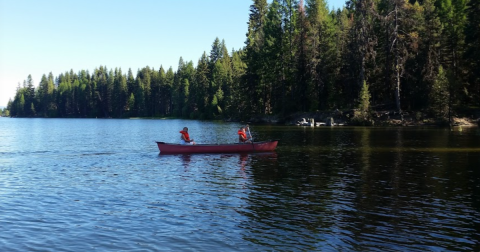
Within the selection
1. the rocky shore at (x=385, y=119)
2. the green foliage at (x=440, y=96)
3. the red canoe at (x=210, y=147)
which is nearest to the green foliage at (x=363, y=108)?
the rocky shore at (x=385, y=119)

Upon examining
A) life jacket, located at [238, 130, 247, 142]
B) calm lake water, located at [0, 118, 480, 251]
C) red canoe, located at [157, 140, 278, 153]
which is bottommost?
calm lake water, located at [0, 118, 480, 251]

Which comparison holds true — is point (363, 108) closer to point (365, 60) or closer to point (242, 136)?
point (365, 60)

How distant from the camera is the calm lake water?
1167 cm

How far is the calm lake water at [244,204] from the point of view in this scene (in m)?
11.7

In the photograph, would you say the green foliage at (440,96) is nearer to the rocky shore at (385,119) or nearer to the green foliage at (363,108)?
the rocky shore at (385,119)

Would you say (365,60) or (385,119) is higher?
(365,60)

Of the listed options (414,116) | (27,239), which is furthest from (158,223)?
(414,116)

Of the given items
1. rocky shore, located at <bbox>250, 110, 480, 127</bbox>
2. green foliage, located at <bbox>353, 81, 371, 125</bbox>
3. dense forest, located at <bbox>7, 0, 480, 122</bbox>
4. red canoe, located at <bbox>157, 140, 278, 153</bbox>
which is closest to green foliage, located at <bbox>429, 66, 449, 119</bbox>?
dense forest, located at <bbox>7, 0, 480, 122</bbox>

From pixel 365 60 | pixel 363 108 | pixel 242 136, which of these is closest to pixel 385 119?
pixel 363 108

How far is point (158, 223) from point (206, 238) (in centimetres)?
232

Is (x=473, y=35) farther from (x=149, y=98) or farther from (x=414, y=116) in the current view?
(x=149, y=98)

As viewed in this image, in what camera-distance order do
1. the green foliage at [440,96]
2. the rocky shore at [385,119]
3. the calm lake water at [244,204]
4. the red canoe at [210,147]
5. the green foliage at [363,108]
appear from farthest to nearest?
1. the green foliage at [363,108]
2. the rocky shore at [385,119]
3. the green foliage at [440,96]
4. the red canoe at [210,147]
5. the calm lake water at [244,204]

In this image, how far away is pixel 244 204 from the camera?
16.2 metres

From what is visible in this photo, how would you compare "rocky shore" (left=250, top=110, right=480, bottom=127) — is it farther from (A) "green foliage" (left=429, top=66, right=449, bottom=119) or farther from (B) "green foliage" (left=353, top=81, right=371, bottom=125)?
(A) "green foliage" (left=429, top=66, right=449, bottom=119)
